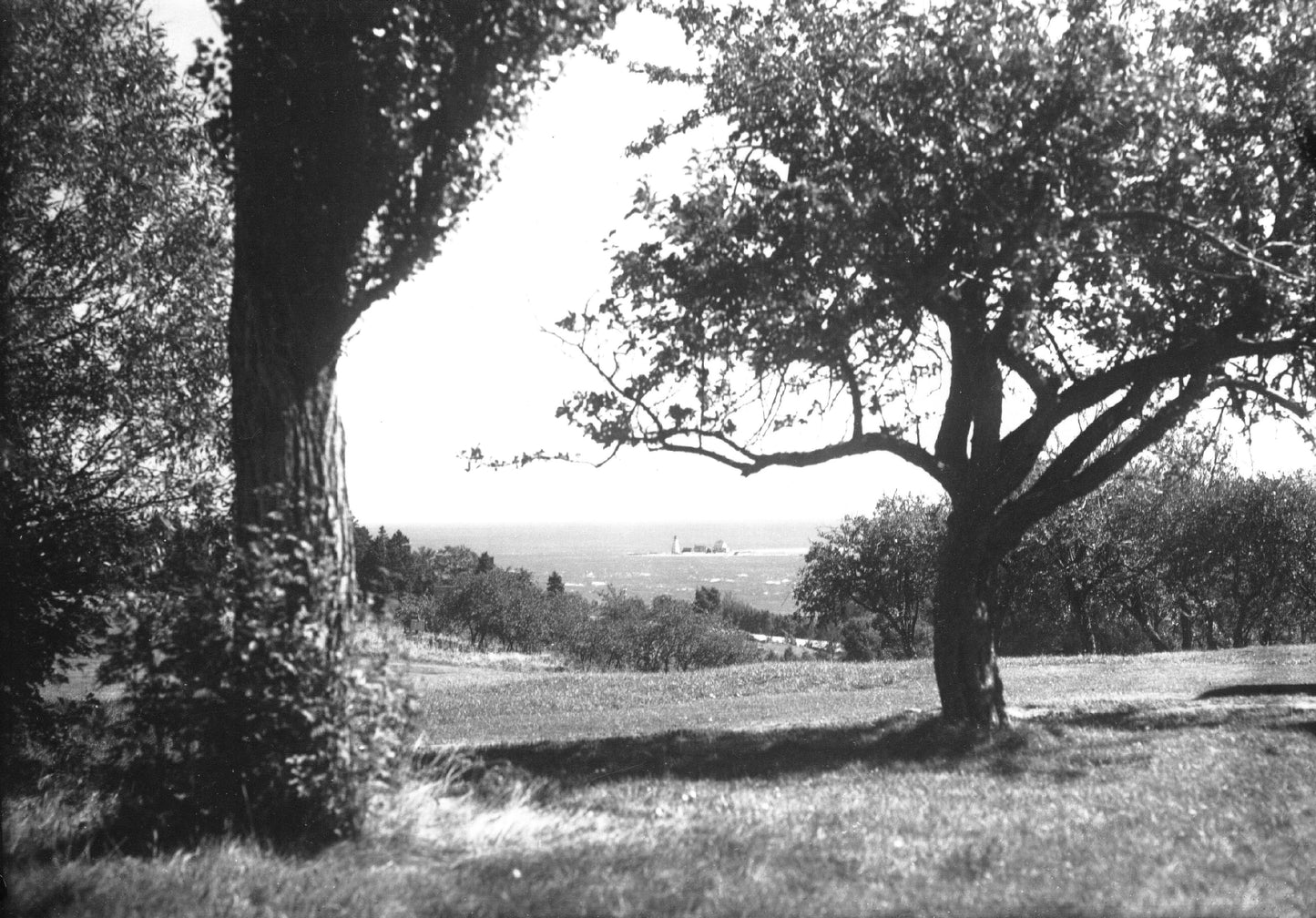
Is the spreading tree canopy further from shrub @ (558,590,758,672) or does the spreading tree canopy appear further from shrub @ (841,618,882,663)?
shrub @ (841,618,882,663)

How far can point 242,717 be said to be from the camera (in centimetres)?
616

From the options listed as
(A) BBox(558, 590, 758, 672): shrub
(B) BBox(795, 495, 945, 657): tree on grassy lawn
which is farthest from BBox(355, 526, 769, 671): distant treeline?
(B) BBox(795, 495, 945, 657): tree on grassy lawn

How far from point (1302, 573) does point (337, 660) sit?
4352cm

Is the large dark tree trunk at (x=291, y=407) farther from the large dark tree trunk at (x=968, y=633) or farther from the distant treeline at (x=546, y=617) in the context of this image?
the distant treeline at (x=546, y=617)

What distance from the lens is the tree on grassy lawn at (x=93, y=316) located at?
977 cm

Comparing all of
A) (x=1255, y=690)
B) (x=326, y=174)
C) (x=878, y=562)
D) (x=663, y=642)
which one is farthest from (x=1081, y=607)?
(x=326, y=174)

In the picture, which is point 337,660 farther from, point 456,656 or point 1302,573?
point 1302,573

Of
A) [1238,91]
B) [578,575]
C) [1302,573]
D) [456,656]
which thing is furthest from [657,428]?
[578,575]

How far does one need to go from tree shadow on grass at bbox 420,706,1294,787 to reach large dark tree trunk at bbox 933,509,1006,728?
13.7 inches

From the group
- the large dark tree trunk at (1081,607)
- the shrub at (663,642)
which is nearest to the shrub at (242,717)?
the shrub at (663,642)

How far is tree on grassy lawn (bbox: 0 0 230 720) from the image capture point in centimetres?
977

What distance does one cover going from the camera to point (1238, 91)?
11.2m

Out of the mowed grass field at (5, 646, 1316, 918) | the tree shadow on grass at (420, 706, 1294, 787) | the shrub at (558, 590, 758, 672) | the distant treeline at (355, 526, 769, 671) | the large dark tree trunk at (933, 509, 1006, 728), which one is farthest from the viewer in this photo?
the distant treeline at (355, 526, 769, 671)

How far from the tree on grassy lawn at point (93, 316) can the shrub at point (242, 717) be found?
11.9 feet
